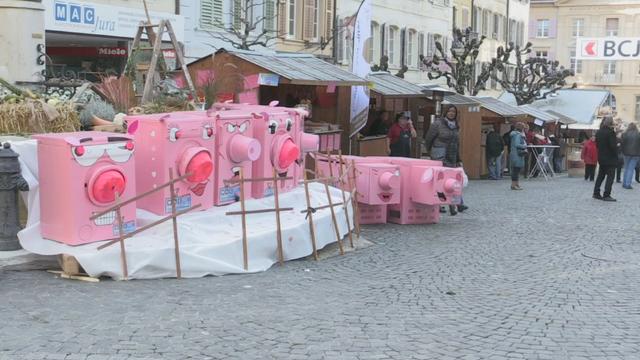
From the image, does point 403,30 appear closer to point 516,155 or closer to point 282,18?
point 282,18

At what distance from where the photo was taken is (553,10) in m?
74.4

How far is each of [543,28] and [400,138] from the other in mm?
61181

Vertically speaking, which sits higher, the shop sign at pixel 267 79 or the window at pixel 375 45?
the window at pixel 375 45

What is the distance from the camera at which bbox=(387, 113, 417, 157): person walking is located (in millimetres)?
17609

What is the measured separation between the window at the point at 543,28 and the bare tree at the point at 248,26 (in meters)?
55.6

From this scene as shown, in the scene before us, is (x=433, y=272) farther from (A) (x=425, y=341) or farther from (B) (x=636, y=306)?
(A) (x=425, y=341)

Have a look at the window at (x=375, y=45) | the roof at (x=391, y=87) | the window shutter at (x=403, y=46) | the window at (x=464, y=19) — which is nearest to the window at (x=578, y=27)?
the window at (x=464, y=19)

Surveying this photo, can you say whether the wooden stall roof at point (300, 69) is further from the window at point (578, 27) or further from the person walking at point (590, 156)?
the window at point (578, 27)

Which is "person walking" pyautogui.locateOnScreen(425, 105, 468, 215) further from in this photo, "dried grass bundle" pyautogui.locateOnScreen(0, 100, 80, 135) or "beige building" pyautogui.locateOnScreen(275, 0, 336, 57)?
"beige building" pyautogui.locateOnScreen(275, 0, 336, 57)

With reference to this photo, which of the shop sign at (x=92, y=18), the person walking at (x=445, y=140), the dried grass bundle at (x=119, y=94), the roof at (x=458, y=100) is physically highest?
the shop sign at (x=92, y=18)

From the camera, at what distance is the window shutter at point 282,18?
79.3 ft

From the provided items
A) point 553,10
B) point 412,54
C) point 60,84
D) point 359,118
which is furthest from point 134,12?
point 553,10

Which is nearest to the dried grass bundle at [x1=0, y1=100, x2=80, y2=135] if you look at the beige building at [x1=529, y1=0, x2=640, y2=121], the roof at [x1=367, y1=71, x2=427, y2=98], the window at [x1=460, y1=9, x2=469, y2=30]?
the roof at [x1=367, y1=71, x2=427, y2=98]

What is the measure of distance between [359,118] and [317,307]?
935 cm
